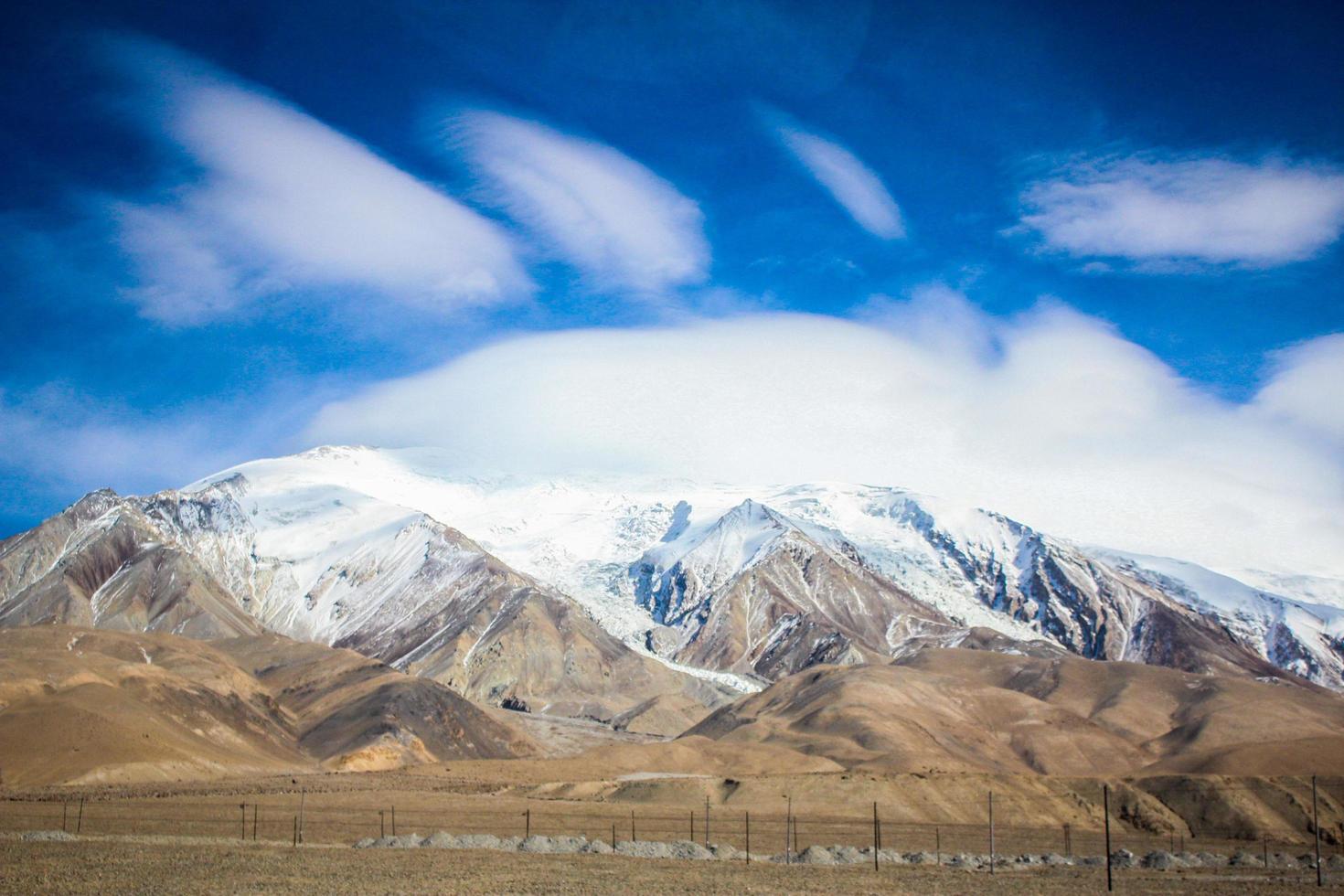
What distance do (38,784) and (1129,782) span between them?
290ft

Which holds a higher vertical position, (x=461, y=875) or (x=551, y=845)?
(x=461, y=875)

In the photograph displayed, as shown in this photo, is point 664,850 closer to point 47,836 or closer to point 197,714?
point 47,836

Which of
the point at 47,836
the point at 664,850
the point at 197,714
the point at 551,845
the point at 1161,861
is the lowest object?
the point at 1161,861

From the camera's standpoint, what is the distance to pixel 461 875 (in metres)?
44.6

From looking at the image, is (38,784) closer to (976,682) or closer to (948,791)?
(948,791)

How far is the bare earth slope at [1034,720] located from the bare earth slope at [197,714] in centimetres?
4080

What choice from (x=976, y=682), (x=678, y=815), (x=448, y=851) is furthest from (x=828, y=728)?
(x=448, y=851)

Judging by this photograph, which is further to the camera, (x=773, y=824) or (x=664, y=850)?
(x=773, y=824)

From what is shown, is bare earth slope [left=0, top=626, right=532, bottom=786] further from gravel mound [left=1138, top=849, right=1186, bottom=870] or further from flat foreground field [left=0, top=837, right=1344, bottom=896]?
gravel mound [left=1138, top=849, right=1186, bottom=870]

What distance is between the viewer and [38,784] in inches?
3804

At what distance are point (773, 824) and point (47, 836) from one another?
43.2 m

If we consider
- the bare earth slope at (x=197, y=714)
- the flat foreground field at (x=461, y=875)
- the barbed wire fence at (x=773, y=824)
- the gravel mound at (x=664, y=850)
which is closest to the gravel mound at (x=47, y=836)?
the flat foreground field at (x=461, y=875)

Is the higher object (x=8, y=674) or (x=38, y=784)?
(x=8, y=674)

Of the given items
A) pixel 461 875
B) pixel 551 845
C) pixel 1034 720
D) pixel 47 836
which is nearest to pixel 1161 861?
pixel 551 845
